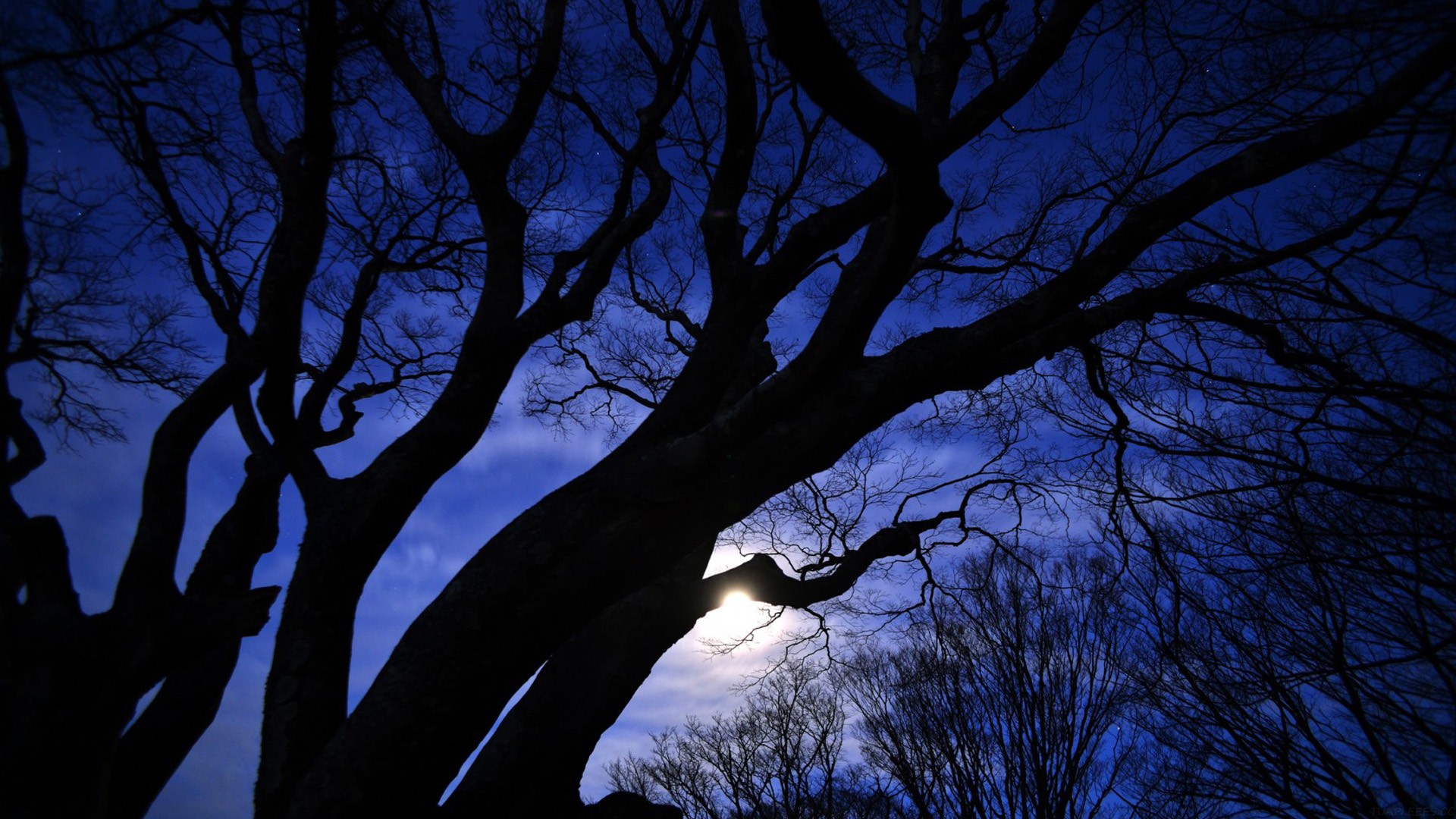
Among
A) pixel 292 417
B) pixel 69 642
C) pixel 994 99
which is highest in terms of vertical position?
pixel 994 99

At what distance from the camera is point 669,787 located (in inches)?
777

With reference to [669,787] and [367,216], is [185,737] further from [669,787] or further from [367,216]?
[669,787]

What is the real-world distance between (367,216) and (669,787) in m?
19.2

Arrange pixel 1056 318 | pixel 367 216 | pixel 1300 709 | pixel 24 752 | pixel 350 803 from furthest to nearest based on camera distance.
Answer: pixel 367 216, pixel 1300 709, pixel 1056 318, pixel 24 752, pixel 350 803

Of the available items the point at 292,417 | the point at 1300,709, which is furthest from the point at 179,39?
the point at 1300,709

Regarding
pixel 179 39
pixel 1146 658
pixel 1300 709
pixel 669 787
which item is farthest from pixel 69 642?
pixel 669 787

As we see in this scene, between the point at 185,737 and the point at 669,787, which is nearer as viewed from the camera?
the point at 185,737

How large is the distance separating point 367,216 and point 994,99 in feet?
16.2

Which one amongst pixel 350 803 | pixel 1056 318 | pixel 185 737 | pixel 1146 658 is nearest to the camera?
pixel 350 803

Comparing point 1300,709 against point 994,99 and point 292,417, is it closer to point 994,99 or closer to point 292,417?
point 994,99

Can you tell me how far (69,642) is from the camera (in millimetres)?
2822

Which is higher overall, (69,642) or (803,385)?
(803,385)

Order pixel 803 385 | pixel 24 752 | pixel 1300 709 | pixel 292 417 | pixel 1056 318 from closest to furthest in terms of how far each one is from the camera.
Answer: pixel 24 752, pixel 803 385, pixel 1056 318, pixel 292 417, pixel 1300 709

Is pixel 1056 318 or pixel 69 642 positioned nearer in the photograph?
pixel 69 642
